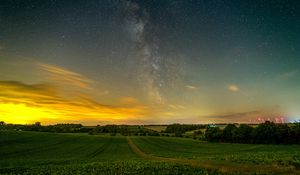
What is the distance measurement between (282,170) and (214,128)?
119642mm

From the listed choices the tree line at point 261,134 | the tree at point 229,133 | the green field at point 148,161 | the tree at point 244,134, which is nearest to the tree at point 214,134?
the tree line at point 261,134

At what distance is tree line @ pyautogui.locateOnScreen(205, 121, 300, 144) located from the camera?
137875 mm

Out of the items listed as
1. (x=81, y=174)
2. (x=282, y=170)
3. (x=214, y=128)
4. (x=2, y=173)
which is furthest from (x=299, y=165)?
(x=214, y=128)

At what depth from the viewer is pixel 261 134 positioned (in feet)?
465

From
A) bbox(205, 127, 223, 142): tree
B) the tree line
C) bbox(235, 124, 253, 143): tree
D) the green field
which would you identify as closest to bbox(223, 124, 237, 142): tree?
the tree line

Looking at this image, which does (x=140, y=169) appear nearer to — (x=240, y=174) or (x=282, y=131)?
(x=240, y=174)

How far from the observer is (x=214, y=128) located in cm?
16125

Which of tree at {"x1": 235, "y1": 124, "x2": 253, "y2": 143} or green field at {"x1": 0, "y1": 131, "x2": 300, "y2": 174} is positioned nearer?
green field at {"x1": 0, "y1": 131, "x2": 300, "y2": 174}

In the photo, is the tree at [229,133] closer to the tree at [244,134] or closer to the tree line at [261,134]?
the tree line at [261,134]

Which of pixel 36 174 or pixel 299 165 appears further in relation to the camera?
pixel 299 165

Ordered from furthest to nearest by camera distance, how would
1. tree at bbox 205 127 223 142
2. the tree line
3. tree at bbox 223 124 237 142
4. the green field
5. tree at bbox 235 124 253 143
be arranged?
tree at bbox 205 127 223 142, tree at bbox 223 124 237 142, tree at bbox 235 124 253 143, the tree line, the green field

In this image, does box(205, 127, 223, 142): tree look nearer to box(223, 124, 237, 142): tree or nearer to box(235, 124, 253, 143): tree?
box(223, 124, 237, 142): tree

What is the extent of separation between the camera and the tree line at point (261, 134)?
137875mm

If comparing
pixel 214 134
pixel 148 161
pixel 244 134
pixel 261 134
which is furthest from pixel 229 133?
pixel 148 161
